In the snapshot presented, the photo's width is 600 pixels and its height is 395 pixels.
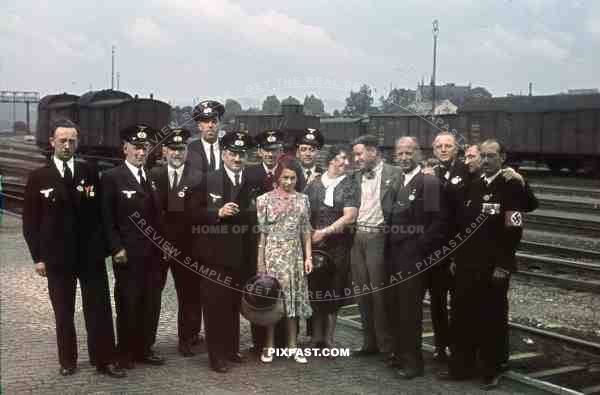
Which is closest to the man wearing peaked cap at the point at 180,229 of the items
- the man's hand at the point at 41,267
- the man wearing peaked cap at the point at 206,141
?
the man wearing peaked cap at the point at 206,141

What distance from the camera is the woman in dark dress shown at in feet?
22.6

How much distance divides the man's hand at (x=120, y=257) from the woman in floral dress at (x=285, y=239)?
3.89 ft

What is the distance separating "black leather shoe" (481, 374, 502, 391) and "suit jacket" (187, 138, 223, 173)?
3.11 m

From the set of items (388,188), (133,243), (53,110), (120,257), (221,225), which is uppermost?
(53,110)

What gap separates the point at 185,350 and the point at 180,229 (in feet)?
3.81

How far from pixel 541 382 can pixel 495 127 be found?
28.9 m

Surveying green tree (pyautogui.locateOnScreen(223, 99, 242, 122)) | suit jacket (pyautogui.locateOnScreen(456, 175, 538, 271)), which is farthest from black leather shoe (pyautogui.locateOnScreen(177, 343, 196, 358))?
green tree (pyautogui.locateOnScreen(223, 99, 242, 122))

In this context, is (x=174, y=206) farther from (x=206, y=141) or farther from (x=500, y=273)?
(x=500, y=273)

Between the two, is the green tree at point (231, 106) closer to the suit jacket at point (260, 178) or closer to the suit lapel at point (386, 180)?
the suit jacket at point (260, 178)

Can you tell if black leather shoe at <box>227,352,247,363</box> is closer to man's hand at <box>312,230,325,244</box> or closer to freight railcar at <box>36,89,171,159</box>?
man's hand at <box>312,230,325,244</box>

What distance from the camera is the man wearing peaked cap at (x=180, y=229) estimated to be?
7137 millimetres

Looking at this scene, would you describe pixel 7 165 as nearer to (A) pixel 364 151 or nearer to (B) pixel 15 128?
(A) pixel 364 151

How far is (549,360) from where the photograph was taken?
7297 mm

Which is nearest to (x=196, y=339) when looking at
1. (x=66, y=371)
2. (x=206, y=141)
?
(x=66, y=371)
